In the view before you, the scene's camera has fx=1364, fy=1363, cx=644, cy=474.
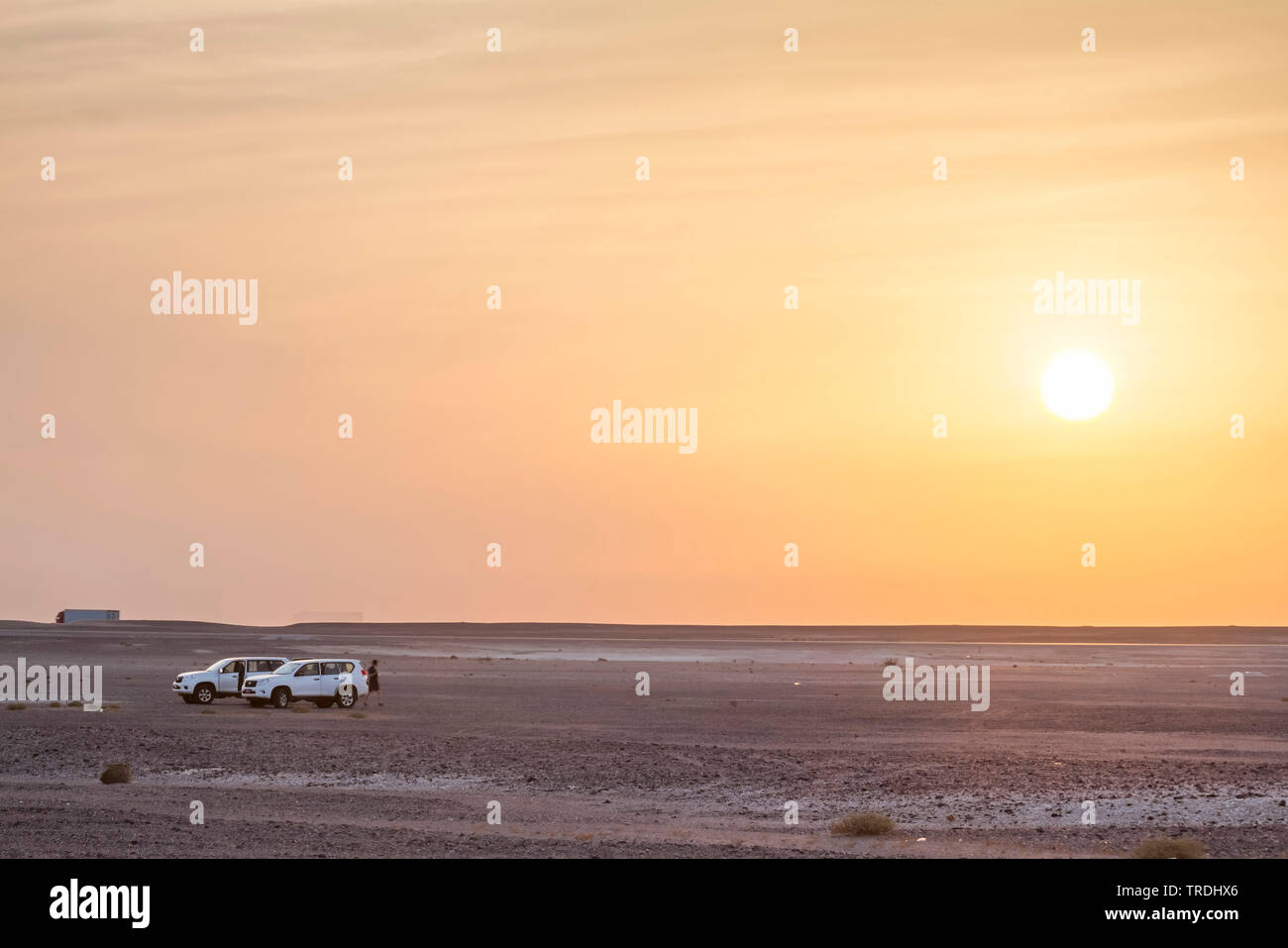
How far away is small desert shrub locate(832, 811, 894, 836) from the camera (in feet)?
76.5

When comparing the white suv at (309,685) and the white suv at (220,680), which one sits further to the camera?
the white suv at (220,680)

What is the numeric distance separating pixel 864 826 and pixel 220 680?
37.0 meters

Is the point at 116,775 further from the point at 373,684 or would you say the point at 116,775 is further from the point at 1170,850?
the point at 373,684

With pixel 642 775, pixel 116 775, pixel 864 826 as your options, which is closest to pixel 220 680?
pixel 116 775

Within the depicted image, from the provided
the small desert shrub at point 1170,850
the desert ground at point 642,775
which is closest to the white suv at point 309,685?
the desert ground at point 642,775

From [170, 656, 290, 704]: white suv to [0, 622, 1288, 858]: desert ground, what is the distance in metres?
1.05

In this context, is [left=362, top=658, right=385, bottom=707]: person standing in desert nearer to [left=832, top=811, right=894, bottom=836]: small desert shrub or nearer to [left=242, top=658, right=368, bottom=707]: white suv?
[left=242, top=658, right=368, bottom=707]: white suv

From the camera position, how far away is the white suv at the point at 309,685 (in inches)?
2028

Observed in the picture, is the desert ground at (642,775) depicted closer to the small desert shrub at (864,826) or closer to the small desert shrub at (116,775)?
the small desert shrub at (864,826)

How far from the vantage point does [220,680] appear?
5412 cm

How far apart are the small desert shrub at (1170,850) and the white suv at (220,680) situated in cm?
3924
